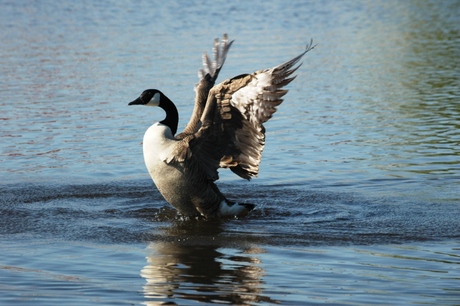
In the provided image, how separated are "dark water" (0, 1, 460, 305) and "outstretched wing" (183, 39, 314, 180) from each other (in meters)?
0.72

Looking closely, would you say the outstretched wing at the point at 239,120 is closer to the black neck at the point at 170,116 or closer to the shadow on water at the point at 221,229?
the black neck at the point at 170,116

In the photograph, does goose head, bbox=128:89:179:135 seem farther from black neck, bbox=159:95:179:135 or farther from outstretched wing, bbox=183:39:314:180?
outstretched wing, bbox=183:39:314:180

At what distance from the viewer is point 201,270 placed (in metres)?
7.19

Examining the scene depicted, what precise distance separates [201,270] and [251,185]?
367cm

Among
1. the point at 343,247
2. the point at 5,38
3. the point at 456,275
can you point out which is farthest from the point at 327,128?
the point at 5,38

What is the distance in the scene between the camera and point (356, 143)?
41.5 feet

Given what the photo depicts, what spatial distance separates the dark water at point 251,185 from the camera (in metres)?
6.79

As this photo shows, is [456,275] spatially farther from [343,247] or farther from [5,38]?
[5,38]

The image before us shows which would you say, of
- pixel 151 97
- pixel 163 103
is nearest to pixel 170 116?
pixel 163 103

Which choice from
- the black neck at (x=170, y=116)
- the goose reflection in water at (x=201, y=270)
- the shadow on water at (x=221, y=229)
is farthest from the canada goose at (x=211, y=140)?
the goose reflection in water at (x=201, y=270)

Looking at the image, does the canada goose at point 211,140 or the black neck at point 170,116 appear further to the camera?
the black neck at point 170,116

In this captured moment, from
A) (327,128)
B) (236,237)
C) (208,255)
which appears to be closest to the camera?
(208,255)

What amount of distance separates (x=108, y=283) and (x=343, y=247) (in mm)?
2389

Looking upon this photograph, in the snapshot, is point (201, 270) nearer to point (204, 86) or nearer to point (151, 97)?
point (151, 97)
